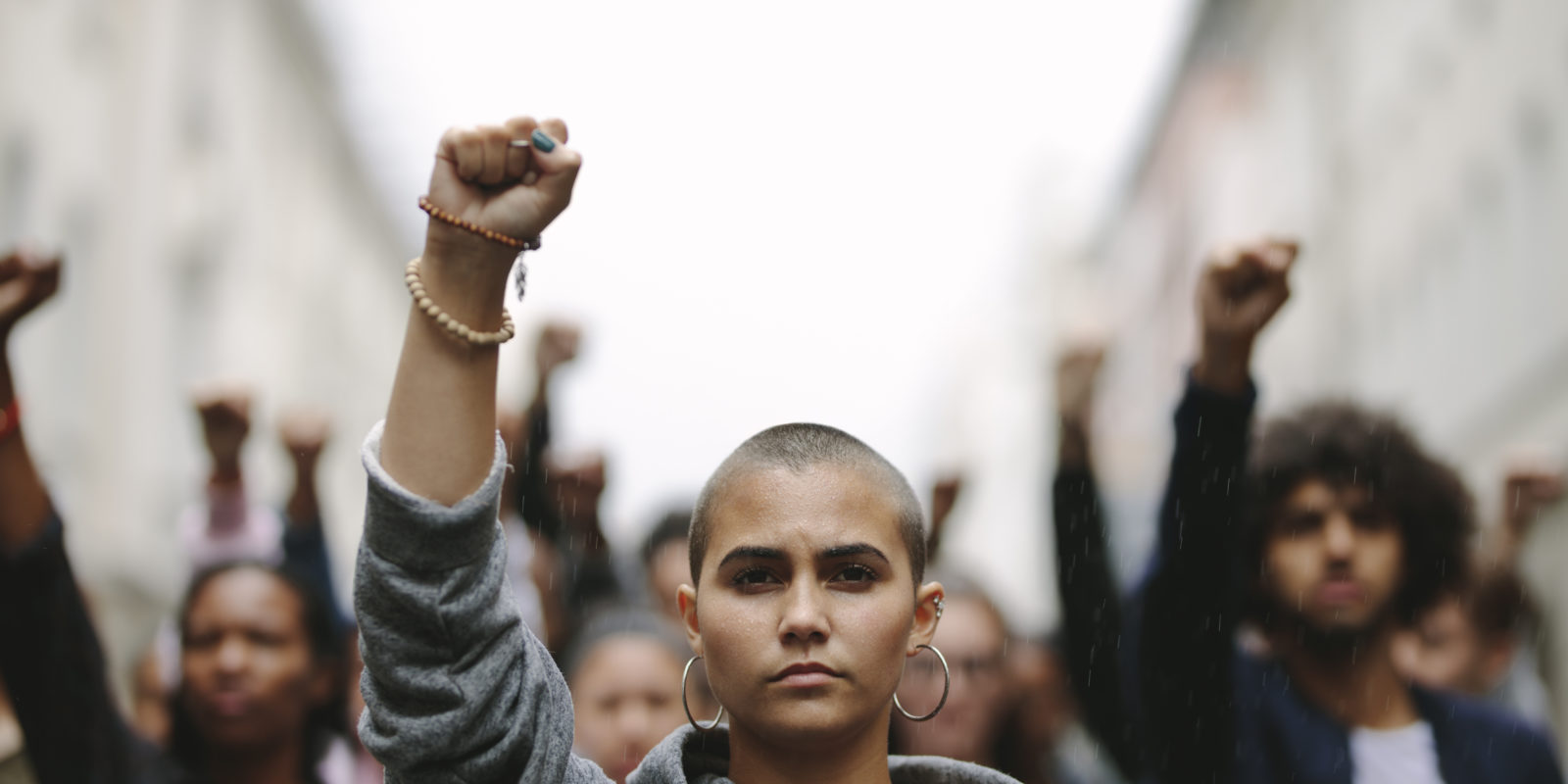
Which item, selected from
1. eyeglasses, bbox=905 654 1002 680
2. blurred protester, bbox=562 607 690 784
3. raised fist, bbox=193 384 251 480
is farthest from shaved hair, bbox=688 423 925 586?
eyeglasses, bbox=905 654 1002 680

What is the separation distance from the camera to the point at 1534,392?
47.1 feet

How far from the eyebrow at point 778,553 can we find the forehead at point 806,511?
0.03 ft

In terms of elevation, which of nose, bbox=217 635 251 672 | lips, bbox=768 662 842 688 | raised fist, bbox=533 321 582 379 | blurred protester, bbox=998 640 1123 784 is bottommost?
blurred protester, bbox=998 640 1123 784

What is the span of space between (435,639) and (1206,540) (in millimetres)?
1651

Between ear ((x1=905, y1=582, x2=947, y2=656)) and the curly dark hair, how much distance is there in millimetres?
1192

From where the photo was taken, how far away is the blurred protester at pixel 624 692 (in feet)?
12.9

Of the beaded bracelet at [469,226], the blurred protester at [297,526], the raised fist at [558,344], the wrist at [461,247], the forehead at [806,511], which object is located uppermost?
the beaded bracelet at [469,226]

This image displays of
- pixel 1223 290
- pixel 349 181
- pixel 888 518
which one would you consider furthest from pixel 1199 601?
pixel 349 181

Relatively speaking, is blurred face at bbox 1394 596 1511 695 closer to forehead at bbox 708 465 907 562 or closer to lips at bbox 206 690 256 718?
forehead at bbox 708 465 907 562

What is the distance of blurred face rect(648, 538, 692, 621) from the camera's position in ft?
16.1

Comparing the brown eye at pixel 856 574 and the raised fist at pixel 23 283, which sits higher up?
the brown eye at pixel 856 574

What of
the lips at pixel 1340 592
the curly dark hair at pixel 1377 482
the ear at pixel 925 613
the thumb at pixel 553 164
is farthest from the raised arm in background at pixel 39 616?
the lips at pixel 1340 592

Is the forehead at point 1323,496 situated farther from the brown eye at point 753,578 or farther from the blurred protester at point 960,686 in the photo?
the brown eye at point 753,578

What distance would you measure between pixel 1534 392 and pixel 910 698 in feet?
39.9
